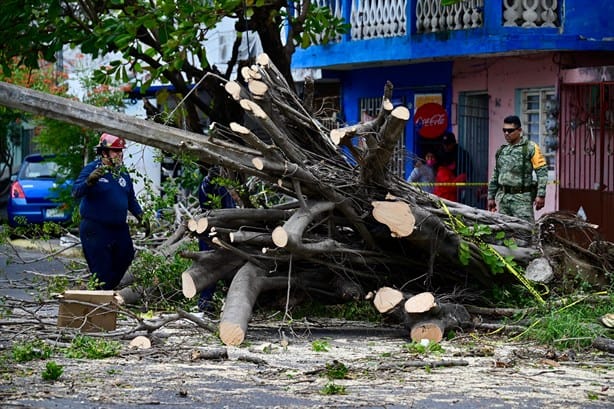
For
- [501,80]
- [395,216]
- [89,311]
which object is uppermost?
[501,80]

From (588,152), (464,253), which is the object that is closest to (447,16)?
(588,152)

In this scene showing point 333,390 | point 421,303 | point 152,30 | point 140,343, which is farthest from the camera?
point 152,30

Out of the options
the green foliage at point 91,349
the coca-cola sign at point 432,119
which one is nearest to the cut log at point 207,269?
the green foliage at point 91,349

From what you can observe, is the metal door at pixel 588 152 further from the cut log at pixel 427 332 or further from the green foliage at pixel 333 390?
the green foliage at pixel 333 390

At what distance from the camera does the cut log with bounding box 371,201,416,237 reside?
11055 mm

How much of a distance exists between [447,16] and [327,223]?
30.8 ft

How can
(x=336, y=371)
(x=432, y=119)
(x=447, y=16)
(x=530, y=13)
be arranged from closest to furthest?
(x=336, y=371) → (x=530, y=13) → (x=447, y=16) → (x=432, y=119)

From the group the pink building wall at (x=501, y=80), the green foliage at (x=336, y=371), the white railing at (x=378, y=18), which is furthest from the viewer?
the white railing at (x=378, y=18)

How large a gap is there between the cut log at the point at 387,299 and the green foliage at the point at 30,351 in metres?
2.85

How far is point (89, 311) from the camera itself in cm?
1085

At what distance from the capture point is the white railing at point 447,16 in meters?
19.5

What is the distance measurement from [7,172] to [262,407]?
30.3 metres

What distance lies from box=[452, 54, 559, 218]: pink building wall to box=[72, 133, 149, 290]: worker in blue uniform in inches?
324

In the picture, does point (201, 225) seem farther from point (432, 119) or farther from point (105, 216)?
point (432, 119)
